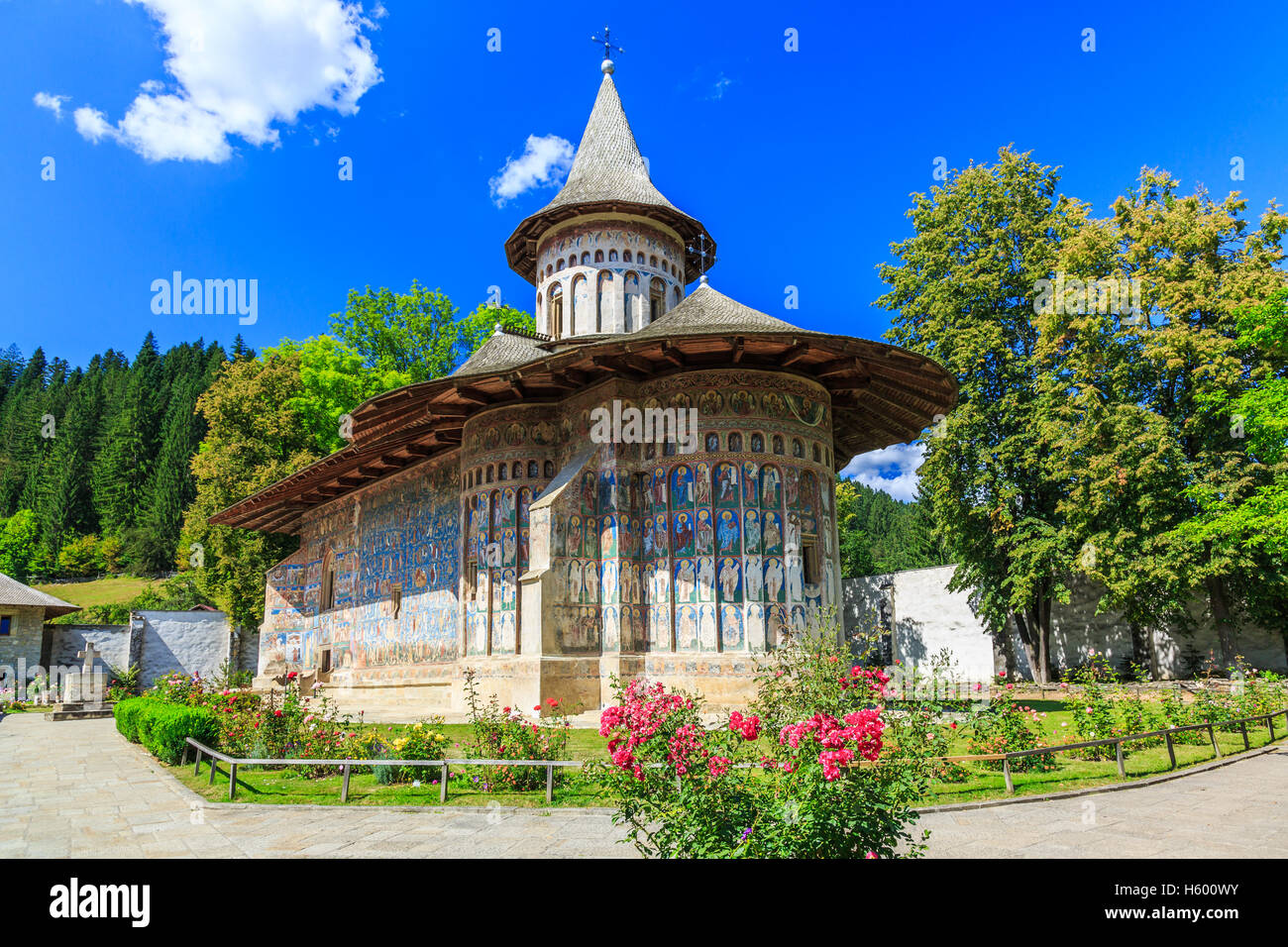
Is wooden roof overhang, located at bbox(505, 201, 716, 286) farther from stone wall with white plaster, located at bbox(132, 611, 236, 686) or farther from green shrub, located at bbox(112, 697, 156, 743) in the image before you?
stone wall with white plaster, located at bbox(132, 611, 236, 686)

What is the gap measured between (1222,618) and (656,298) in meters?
15.1

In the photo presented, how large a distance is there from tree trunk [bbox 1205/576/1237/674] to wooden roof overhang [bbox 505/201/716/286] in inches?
570

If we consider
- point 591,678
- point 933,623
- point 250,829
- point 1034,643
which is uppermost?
point 933,623

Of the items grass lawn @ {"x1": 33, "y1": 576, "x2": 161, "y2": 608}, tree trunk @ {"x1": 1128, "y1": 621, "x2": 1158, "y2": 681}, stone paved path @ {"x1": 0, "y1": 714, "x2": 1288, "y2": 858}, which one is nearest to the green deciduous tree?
tree trunk @ {"x1": 1128, "y1": 621, "x2": 1158, "y2": 681}

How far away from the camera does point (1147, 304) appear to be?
20156 millimetres

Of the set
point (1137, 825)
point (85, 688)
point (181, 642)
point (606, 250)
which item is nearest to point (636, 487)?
point (606, 250)

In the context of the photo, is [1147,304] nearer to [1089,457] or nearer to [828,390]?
[1089,457]

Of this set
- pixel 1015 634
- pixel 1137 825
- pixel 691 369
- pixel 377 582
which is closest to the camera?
pixel 1137 825

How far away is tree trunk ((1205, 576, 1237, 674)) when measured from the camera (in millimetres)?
19250

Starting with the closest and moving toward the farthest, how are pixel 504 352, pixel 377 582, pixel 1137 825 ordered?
pixel 1137 825 → pixel 504 352 → pixel 377 582

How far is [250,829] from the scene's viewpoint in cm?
627

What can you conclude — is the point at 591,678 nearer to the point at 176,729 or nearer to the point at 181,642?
the point at 176,729

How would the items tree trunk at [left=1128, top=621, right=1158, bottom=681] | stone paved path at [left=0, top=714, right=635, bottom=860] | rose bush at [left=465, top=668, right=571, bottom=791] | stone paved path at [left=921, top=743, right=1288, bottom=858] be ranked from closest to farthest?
stone paved path at [left=921, top=743, right=1288, bottom=858], stone paved path at [left=0, top=714, right=635, bottom=860], rose bush at [left=465, top=668, right=571, bottom=791], tree trunk at [left=1128, top=621, right=1158, bottom=681]

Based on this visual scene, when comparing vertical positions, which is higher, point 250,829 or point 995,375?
point 995,375
